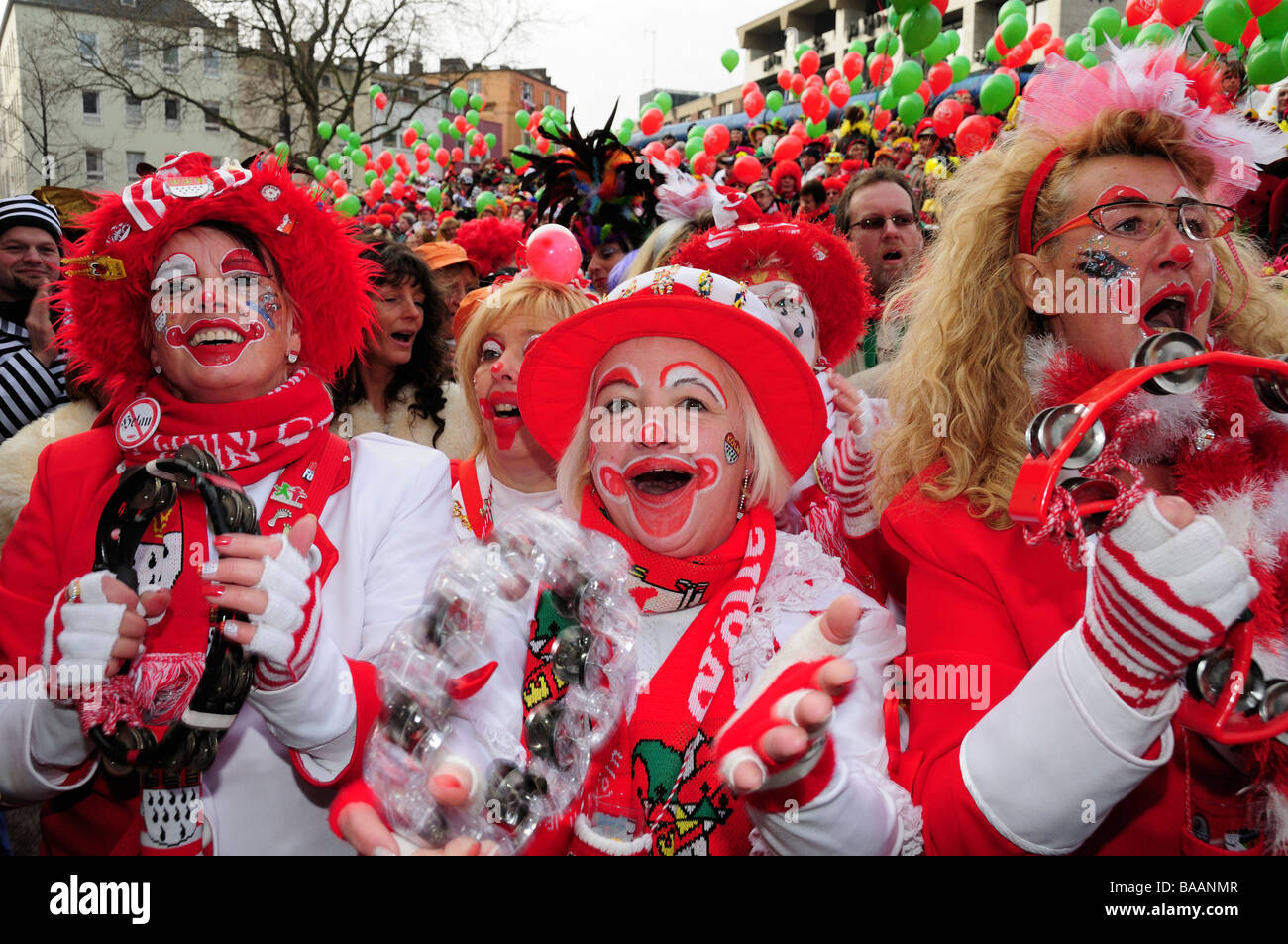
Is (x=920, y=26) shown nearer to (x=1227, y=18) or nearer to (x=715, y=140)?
(x=1227, y=18)

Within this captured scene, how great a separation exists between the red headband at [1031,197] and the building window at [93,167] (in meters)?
41.3

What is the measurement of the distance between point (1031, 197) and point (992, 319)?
0.28m

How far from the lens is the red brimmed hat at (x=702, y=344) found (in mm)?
2191

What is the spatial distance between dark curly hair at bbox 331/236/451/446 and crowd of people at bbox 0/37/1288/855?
1522 millimetres

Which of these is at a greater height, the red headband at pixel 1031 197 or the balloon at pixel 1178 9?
the balloon at pixel 1178 9

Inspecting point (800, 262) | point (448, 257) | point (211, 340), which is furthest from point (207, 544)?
point (448, 257)

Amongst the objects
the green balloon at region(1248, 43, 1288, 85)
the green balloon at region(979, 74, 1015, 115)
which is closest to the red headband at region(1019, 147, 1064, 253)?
the green balloon at region(1248, 43, 1288, 85)

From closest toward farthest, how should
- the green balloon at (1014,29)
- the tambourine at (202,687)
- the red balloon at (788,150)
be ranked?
the tambourine at (202,687) < the green balloon at (1014,29) < the red balloon at (788,150)

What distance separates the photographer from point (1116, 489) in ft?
4.50

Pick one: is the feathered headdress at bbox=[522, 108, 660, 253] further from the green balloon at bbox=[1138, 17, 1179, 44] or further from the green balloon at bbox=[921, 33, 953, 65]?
the green balloon at bbox=[921, 33, 953, 65]

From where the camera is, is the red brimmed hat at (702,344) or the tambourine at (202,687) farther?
the red brimmed hat at (702,344)

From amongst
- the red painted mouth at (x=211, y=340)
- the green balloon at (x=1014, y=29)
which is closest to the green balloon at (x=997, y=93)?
the green balloon at (x=1014, y=29)

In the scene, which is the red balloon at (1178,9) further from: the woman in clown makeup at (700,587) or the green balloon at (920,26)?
the woman in clown makeup at (700,587)

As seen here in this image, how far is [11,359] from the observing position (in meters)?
3.81
